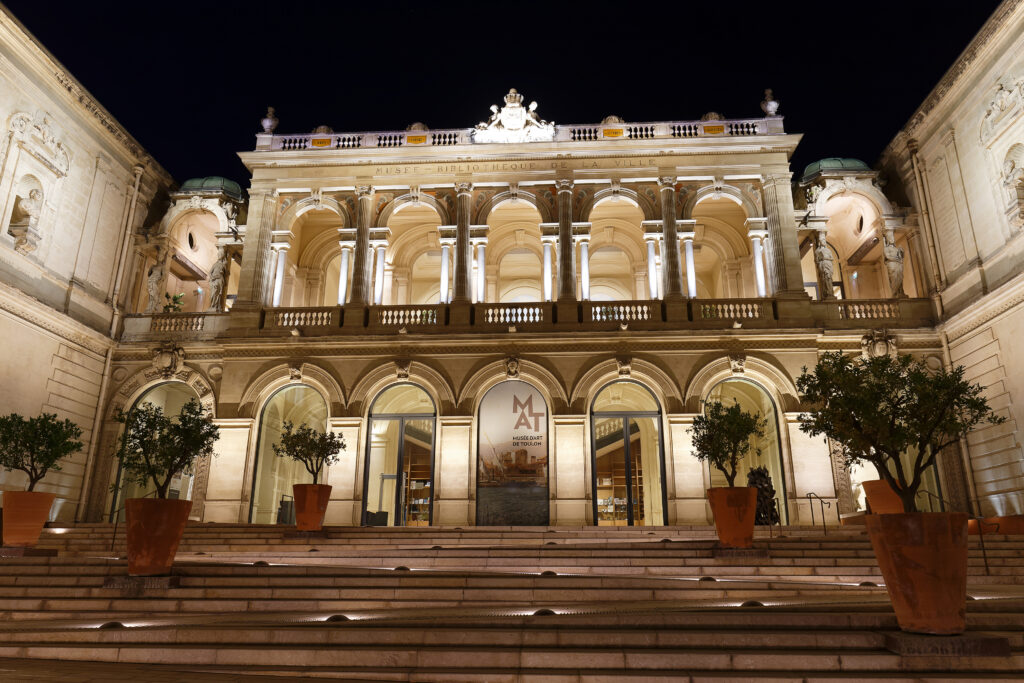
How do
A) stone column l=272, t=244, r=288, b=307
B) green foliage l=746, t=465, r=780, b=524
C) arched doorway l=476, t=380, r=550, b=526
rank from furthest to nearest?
1. stone column l=272, t=244, r=288, b=307
2. arched doorway l=476, t=380, r=550, b=526
3. green foliage l=746, t=465, r=780, b=524

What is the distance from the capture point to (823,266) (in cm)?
2162

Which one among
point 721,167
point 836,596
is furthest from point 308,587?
point 721,167

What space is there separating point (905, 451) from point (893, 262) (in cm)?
1623

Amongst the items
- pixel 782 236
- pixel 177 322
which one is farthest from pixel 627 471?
pixel 177 322

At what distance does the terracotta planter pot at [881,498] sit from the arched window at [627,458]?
510 cm

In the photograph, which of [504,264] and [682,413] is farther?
[504,264]

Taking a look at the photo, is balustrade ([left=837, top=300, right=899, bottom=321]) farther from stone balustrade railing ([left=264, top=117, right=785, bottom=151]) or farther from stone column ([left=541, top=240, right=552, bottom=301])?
stone column ([left=541, top=240, right=552, bottom=301])

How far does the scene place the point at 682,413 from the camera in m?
19.0

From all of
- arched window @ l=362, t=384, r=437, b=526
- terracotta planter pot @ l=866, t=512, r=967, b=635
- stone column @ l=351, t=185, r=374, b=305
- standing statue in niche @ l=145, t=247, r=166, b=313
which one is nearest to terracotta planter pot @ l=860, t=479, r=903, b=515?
terracotta planter pot @ l=866, t=512, r=967, b=635

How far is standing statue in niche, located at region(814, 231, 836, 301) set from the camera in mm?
21141

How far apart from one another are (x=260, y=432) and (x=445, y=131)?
35.5ft

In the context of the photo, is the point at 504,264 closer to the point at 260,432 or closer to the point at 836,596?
the point at 260,432

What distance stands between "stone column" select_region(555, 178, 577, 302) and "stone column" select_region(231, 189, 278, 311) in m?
8.90

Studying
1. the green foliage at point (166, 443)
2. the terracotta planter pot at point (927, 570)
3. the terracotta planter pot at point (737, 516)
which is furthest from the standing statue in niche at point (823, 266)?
the green foliage at point (166, 443)
